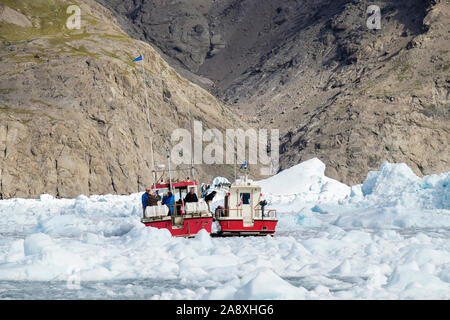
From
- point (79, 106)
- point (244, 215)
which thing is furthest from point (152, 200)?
point (79, 106)

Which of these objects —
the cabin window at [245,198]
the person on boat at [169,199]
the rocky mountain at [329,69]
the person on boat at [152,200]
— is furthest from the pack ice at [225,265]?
the rocky mountain at [329,69]

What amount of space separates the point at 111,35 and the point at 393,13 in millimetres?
41263

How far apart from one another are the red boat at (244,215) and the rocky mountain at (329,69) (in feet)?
140

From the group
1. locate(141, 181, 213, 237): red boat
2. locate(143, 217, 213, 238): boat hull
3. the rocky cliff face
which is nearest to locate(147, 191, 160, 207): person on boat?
locate(141, 181, 213, 237): red boat

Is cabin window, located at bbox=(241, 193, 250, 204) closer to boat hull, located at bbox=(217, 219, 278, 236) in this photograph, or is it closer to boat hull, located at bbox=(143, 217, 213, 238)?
boat hull, located at bbox=(217, 219, 278, 236)

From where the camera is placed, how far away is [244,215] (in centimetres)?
2461

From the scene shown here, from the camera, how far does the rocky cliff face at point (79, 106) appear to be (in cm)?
5362

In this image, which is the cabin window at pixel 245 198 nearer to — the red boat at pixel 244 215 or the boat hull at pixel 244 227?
the red boat at pixel 244 215

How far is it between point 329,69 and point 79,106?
4299 centimetres

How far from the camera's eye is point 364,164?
Answer: 2630 inches
